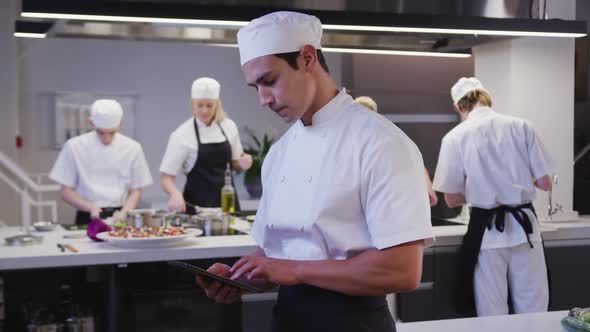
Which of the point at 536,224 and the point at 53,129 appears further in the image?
the point at 53,129

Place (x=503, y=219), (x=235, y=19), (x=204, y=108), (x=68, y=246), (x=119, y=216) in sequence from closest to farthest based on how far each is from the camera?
(x=235, y=19) < (x=68, y=246) < (x=503, y=219) < (x=119, y=216) < (x=204, y=108)

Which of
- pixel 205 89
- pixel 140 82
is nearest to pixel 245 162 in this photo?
pixel 205 89

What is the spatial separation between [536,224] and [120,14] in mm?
2308

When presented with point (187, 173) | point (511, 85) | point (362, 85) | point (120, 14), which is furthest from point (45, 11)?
point (362, 85)

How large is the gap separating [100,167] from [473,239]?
7.59 feet

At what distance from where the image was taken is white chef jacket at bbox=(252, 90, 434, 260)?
160 centimetres

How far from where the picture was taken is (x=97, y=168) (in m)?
4.75

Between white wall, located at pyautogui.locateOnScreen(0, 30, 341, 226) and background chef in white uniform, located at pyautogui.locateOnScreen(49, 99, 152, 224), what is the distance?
3.48 m

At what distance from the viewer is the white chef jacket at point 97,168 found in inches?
186

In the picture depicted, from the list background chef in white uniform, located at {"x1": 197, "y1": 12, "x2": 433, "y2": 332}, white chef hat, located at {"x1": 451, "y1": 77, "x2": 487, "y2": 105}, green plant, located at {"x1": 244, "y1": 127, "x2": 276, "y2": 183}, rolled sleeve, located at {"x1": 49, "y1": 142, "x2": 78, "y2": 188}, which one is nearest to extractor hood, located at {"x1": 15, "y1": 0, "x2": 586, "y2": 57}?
white chef hat, located at {"x1": 451, "y1": 77, "x2": 487, "y2": 105}

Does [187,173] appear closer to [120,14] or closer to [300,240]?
[120,14]

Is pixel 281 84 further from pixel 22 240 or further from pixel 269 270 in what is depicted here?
pixel 22 240

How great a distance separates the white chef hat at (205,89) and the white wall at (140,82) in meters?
3.69

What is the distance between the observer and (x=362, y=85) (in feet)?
25.2
